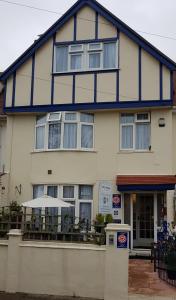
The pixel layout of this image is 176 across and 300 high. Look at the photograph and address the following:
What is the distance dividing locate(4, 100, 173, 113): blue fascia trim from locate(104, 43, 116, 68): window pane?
1713mm

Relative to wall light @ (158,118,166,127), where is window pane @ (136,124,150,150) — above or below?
below

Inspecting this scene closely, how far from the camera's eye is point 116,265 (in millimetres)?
10227

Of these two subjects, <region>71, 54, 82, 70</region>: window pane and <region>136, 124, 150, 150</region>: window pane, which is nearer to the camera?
<region>136, 124, 150, 150</region>: window pane

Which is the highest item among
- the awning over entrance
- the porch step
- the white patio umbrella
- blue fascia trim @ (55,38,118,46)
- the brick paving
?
blue fascia trim @ (55,38,118,46)

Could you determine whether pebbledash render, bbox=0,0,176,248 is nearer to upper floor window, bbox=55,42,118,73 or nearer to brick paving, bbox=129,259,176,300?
upper floor window, bbox=55,42,118,73

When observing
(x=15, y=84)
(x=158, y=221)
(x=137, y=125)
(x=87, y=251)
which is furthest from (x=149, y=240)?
(x=15, y=84)

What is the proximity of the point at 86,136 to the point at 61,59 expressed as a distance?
3.54m

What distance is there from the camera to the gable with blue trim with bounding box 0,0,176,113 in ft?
54.1

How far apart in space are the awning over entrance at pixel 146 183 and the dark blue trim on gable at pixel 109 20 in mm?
4398

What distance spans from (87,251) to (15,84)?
9550 mm

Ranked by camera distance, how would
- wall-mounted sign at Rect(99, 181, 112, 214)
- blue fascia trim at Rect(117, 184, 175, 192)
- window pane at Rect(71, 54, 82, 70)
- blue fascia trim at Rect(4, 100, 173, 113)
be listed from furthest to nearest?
window pane at Rect(71, 54, 82, 70)
wall-mounted sign at Rect(99, 181, 112, 214)
blue fascia trim at Rect(4, 100, 173, 113)
blue fascia trim at Rect(117, 184, 175, 192)

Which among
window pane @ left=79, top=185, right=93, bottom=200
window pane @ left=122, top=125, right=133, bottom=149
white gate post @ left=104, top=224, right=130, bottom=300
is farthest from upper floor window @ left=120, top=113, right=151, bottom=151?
white gate post @ left=104, top=224, right=130, bottom=300

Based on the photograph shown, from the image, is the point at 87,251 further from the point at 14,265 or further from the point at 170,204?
the point at 170,204

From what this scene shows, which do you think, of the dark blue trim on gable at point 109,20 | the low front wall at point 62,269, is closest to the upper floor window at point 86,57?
the dark blue trim on gable at point 109,20
